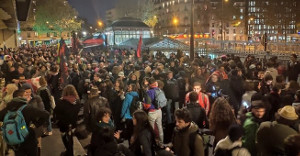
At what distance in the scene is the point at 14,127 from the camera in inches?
187

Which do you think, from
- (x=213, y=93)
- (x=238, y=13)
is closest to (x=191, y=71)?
(x=213, y=93)

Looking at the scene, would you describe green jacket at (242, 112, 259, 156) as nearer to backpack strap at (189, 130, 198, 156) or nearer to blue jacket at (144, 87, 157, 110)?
backpack strap at (189, 130, 198, 156)

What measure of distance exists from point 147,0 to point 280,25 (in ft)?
212

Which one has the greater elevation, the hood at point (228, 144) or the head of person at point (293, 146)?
the head of person at point (293, 146)

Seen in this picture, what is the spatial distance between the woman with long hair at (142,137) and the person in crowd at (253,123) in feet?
4.53

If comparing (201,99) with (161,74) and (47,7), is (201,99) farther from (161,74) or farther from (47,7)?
(47,7)

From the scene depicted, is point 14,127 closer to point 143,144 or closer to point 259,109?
point 143,144

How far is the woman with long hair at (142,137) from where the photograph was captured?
465 cm

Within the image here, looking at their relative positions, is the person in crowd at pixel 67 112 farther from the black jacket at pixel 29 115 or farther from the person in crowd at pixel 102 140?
the person in crowd at pixel 102 140

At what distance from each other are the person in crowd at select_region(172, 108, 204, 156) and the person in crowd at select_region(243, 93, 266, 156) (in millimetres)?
621

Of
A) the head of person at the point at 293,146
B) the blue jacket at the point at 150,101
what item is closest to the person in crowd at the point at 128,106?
the blue jacket at the point at 150,101

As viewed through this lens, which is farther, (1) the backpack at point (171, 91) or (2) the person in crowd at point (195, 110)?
(1) the backpack at point (171, 91)

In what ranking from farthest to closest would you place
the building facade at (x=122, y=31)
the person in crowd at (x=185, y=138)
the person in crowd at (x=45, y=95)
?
1. the building facade at (x=122, y=31)
2. the person in crowd at (x=45, y=95)
3. the person in crowd at (x=185, y=138)

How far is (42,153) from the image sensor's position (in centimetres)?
745
